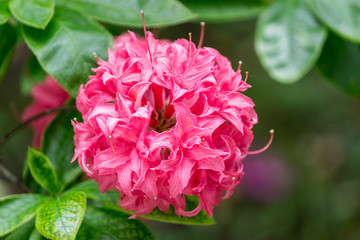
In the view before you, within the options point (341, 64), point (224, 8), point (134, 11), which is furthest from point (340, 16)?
point (134, 11)

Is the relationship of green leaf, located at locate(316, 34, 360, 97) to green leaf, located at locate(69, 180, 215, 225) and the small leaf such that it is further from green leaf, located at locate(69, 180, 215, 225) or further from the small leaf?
the small leaf

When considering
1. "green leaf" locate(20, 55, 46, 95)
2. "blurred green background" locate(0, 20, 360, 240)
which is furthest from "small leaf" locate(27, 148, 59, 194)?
"blurred green background" locate(0, 20, 360, 240)

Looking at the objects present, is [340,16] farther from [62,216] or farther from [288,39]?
[62,216]

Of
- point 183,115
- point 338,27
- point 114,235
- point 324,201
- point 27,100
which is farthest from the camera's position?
point 27,100

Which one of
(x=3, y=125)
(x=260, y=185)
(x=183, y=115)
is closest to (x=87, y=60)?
→ (x=183, y=115)

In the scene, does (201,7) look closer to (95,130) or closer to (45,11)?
(45,11)
